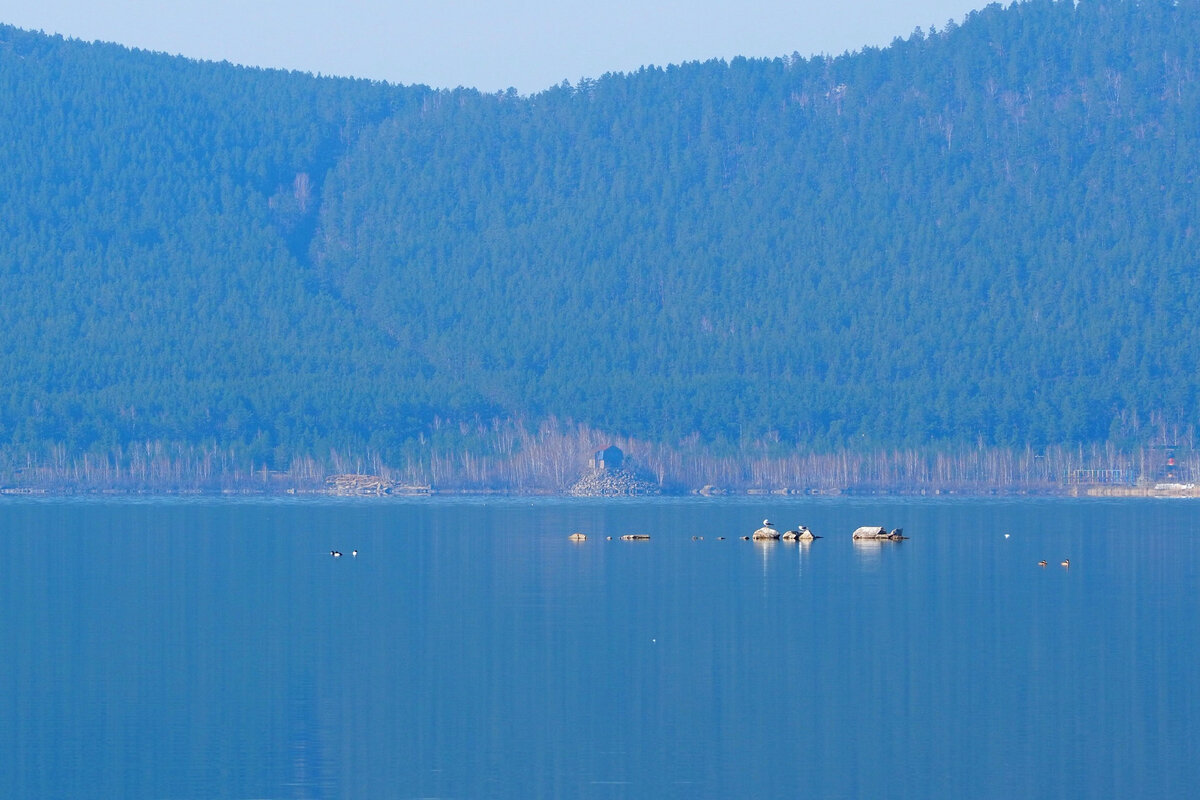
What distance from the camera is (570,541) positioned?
12525cm

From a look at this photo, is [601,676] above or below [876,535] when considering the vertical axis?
above

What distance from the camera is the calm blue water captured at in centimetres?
4634

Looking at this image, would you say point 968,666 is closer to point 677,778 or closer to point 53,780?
point 677,778

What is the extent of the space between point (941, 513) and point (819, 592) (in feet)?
313

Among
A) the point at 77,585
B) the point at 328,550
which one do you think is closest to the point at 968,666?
the point at 77,585

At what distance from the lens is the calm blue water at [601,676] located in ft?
152

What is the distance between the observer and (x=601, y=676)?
59.1 meters

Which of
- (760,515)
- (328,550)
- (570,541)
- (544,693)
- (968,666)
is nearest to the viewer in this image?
(544,693)

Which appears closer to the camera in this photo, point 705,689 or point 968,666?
point 705,689

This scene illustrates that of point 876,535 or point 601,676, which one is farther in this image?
point 876,535

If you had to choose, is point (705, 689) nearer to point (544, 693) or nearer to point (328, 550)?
point (544, 693)

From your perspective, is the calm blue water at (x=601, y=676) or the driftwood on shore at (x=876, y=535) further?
the driftwood on shore at (x=876, y=535)

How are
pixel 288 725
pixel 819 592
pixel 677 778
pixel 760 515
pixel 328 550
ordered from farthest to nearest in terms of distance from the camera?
1. pixel 760 515
2. pixel 328 550
3. pixel 819 592
4. pixel 288 725
5. pixel 677 778

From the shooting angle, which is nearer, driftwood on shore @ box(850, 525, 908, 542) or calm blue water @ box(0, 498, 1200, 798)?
calm blue water @ box(0, 498, 1200, 798)
